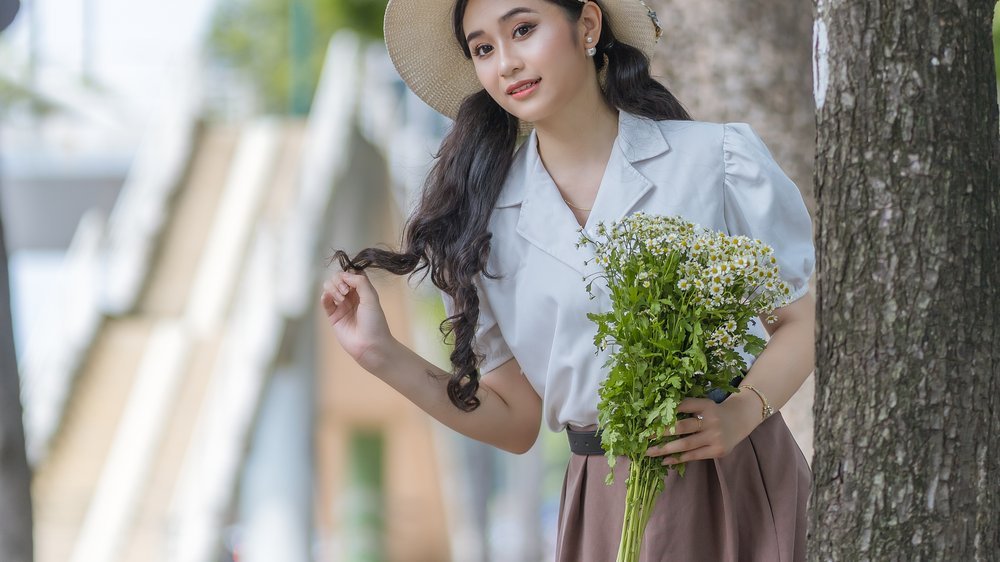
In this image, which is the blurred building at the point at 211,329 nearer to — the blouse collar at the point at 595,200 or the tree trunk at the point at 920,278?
the blouse collar at the point at 595,200

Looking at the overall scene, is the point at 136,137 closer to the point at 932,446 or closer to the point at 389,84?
the point at 389,84

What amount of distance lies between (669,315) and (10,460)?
2.02 m

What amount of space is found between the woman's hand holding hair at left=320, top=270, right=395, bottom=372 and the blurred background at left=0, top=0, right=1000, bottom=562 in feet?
13.8

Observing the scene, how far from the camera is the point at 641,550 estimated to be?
2340 mm

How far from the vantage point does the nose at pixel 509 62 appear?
8.09 feet

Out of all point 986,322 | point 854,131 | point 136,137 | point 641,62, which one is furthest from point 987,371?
point 136,137

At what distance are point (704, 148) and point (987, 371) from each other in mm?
702

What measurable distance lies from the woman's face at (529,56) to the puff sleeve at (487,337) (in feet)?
1.18

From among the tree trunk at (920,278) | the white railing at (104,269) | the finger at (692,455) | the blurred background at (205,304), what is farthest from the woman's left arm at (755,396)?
the white railing at (104,269)

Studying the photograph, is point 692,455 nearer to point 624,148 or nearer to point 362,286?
point 624,148

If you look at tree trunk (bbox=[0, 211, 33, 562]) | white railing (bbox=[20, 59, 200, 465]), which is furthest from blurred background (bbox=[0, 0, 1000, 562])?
tree trunk (bbox=[0, 211, 33, 562])

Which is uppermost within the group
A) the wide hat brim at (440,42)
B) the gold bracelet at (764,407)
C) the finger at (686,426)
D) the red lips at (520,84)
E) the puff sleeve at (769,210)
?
the wide hat brim at (440,42)

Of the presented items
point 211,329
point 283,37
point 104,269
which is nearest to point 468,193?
point 211,329

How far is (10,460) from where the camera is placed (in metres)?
3.38
